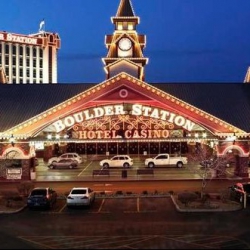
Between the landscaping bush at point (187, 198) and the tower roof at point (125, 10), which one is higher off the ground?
the tower roof at point (125, 10)

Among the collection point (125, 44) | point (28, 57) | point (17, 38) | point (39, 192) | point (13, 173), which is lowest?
point (39, 192)

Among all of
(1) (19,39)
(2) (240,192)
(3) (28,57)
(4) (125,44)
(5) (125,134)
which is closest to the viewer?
(2) (240,192)

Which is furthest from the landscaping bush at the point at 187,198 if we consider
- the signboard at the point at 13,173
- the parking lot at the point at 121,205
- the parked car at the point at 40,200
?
the signboard at the point at 13,173

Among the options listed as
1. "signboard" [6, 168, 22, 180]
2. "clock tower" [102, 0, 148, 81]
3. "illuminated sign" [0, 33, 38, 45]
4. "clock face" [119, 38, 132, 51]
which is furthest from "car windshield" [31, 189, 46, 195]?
"illuminated sign" [0, 33, 38, 45]

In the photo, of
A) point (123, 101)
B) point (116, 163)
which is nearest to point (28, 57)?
point (116, 163)

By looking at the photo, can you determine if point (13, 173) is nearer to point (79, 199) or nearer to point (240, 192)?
point (79, 199)

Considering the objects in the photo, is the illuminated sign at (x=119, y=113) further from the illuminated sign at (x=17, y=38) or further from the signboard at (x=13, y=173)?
the illuminated sign at (x=17, y=38)

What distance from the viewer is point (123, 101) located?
4966 centimetres

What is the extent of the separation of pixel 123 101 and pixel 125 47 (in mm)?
17905

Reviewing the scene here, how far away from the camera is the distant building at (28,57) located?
6112 inches

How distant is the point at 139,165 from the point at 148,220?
30.0 metres

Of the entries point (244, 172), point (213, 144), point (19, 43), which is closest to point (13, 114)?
point (213, 144)

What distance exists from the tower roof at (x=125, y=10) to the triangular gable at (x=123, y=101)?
21263 millimetres

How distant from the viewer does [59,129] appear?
4869cm
